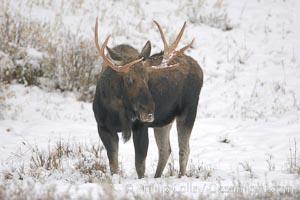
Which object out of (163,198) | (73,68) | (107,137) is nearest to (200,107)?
(73,68)

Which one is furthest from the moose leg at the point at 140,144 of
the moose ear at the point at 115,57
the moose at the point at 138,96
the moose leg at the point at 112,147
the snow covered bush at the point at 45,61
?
the snow covered bush at the point at 45,61

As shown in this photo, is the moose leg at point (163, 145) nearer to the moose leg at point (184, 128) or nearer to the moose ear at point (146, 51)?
the moose leg at point (184, 128)

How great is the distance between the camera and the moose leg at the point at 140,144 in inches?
288

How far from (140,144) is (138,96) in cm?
76

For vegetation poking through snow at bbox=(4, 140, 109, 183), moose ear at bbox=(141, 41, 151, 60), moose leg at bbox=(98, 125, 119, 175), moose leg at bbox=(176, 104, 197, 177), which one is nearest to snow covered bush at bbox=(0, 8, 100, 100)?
vegetation poking through snow at bbox=(4, 140, 109, 183)

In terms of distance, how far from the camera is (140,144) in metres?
7.31

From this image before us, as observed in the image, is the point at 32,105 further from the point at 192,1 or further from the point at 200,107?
the point at 192,1

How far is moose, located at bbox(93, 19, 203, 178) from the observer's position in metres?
6.95

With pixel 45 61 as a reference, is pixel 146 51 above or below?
above

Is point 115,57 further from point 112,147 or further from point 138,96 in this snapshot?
point 112,147

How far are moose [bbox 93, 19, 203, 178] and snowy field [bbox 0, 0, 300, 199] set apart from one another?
49 cm

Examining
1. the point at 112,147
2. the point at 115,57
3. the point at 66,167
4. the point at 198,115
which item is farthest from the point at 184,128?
the point at 198,115

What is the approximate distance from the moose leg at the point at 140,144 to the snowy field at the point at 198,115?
0.31 meters

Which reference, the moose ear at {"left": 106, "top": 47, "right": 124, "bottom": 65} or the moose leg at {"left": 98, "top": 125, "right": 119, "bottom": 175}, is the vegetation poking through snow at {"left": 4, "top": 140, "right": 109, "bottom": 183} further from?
the moose ear at {"left": 106, "top": 47, "right": 124, "bottom": 65}
